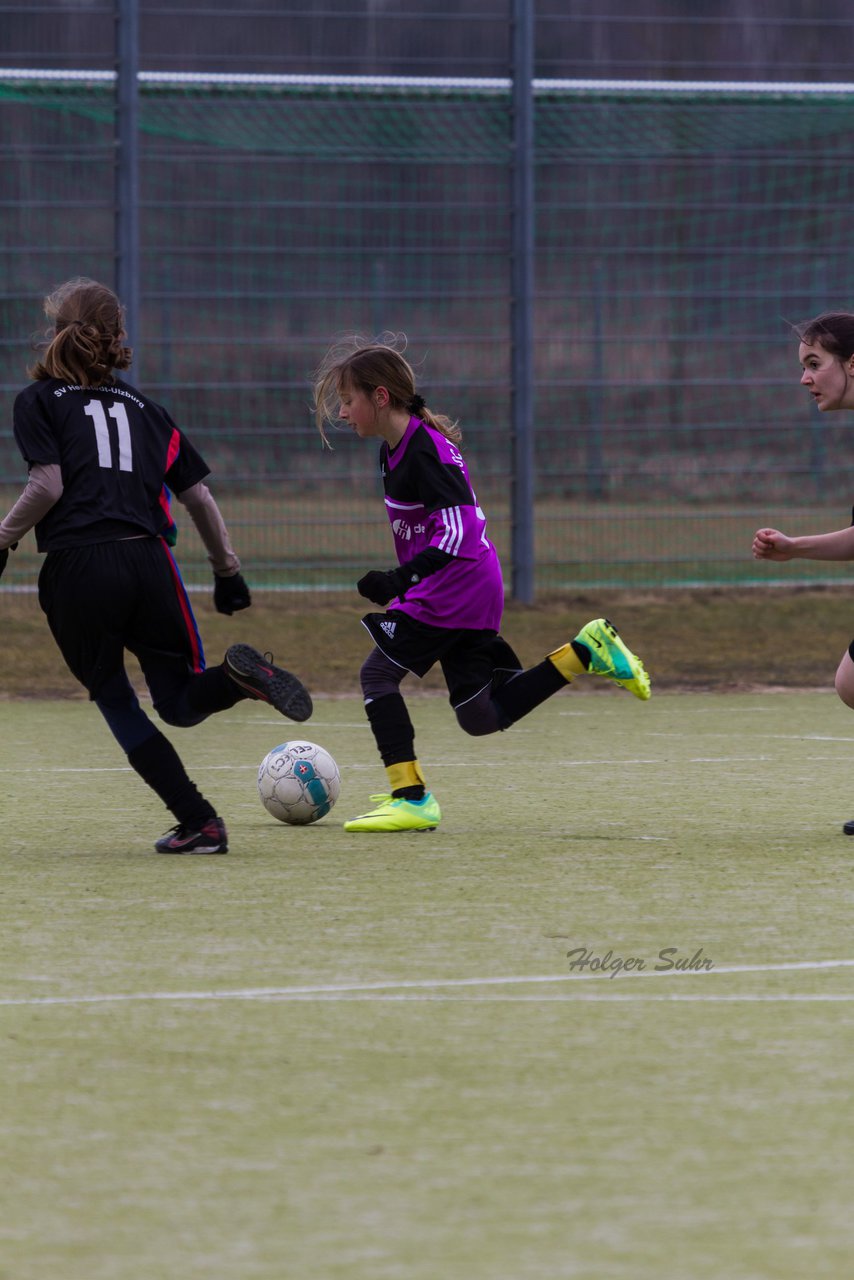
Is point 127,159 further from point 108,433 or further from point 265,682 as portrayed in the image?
point 265,682

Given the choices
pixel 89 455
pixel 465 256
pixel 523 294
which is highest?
pixel 465 256

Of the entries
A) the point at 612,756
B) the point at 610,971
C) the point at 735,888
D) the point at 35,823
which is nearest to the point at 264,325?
the point at 612,756

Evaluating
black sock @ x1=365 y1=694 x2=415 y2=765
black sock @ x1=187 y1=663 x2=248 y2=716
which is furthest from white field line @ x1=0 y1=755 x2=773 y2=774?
black sock @ x1=187 y1=663 x2=248 y2=716

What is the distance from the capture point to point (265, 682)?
5918 mm

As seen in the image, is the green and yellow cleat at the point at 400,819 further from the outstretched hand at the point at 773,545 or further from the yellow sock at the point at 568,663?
the outstretched hand at the point at 773,545

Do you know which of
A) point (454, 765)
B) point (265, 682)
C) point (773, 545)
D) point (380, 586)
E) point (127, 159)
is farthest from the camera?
point (127, 159)

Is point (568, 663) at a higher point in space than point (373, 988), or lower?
higher

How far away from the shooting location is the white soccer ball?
6.81m

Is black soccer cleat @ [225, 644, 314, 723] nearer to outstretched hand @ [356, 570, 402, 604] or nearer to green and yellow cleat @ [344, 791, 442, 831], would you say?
outstretched hand @ [356, 570, 402, 604]

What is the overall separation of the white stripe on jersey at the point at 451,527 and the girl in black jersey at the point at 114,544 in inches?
30.7

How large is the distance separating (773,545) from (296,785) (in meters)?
1.69

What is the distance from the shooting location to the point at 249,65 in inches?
602

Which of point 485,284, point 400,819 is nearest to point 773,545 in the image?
point 400,819

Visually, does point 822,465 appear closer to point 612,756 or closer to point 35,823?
point 612,756
